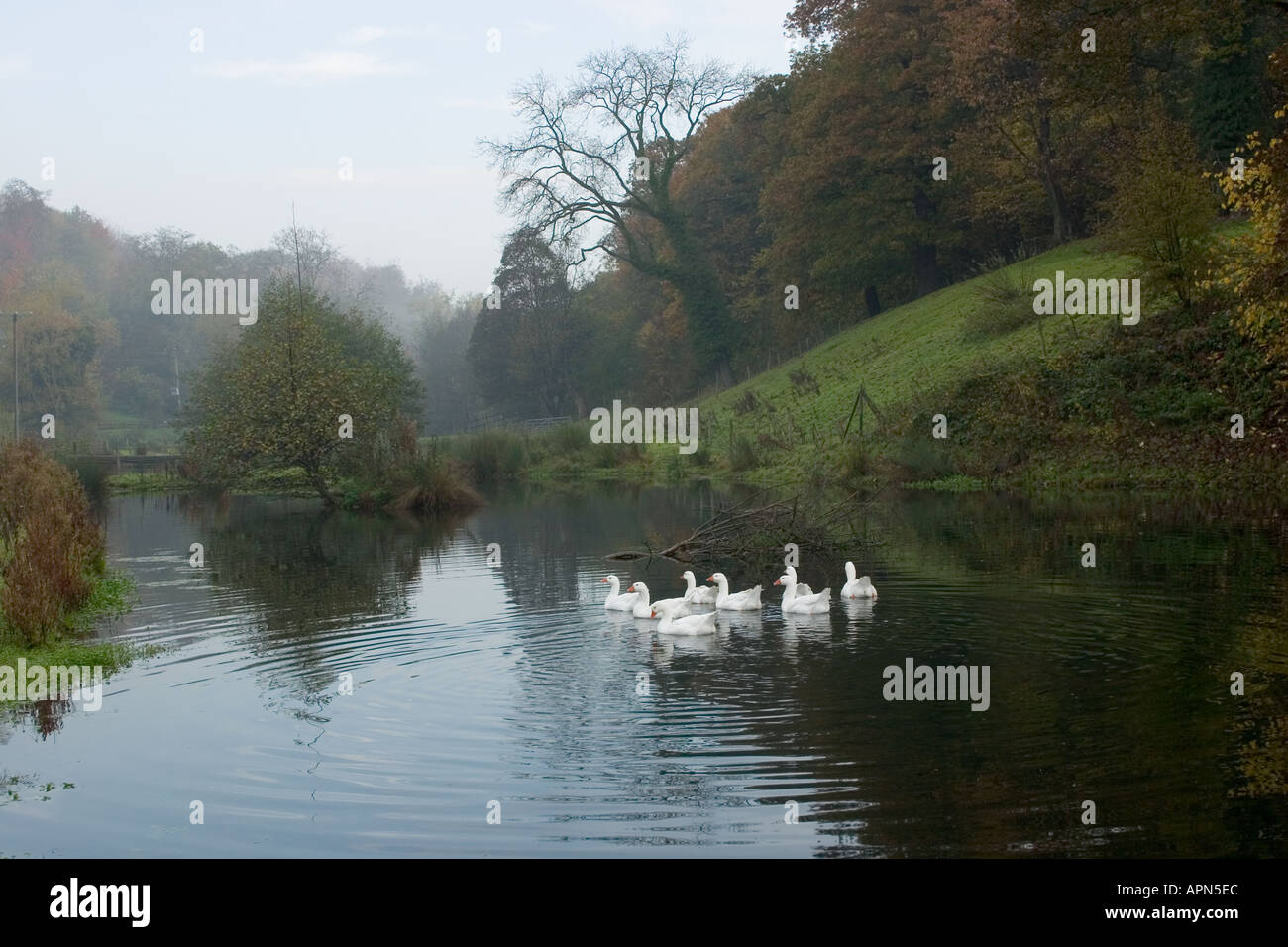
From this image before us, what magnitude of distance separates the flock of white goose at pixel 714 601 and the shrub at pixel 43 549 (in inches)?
285

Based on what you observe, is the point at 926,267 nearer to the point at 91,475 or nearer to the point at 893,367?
the point at 893,367

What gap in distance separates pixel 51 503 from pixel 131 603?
2.00 meters

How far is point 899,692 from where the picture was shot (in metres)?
11.8

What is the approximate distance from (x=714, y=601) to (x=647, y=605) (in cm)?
125

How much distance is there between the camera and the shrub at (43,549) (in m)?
14.6

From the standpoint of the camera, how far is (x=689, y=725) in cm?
1084

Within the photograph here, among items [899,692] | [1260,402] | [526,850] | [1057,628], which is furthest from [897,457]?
[526,850]

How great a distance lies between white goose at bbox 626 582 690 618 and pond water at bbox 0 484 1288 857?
0.31 m

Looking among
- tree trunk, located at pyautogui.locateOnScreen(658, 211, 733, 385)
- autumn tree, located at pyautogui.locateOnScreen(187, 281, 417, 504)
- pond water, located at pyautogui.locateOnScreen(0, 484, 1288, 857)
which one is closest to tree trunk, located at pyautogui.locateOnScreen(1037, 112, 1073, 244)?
tree trunk, located at pyautogui.locateOnScreen(658, 211, 733, 385)

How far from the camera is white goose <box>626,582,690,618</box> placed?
53.2 ft

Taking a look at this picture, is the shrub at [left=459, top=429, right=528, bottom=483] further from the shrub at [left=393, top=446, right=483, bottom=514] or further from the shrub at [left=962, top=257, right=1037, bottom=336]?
the shrub at [left=962, top=257, right=1037, bottom=336]

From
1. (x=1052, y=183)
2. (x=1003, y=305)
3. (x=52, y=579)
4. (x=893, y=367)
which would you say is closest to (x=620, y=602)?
(x=52, y=579)

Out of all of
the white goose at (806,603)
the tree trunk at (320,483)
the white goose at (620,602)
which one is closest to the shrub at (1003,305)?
the tree trunk at (320,483)
